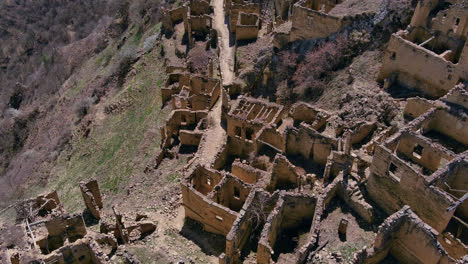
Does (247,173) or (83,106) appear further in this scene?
(83,106)

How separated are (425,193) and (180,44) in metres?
42.3

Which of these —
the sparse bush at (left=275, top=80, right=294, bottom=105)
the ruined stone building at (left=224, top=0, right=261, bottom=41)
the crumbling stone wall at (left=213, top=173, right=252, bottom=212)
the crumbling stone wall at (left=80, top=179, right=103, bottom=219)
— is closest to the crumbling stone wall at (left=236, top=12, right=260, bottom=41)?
the ruined stone building at (left=224, top=0, right=261, bottom=41)

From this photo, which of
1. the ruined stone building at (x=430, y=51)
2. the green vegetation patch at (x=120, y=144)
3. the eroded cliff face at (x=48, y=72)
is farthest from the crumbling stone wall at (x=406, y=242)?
the eroded cliff face at (x=48, y=72)

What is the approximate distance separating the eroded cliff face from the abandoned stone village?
20223mm

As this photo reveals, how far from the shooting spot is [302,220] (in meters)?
30.5

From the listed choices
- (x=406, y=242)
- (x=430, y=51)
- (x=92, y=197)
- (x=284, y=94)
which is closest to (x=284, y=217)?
(x=406, y=242)

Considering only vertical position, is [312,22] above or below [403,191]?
above

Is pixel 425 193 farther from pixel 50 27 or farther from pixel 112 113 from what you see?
pixel 50 27

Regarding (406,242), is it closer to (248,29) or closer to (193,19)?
(248,29)

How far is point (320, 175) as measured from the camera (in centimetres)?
3419

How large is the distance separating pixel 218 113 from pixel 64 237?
19949 mm

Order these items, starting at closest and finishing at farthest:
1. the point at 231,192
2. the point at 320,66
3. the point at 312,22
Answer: the point at 231,192 < the point at 320,66 < the point at 312,22

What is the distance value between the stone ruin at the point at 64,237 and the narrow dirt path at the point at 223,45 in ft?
69.8

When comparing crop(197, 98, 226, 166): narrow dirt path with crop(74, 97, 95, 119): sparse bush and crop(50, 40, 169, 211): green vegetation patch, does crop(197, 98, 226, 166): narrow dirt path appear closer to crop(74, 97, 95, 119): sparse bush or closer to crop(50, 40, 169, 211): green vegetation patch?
crop(50, 40, 169, 211): green vegetation patch
